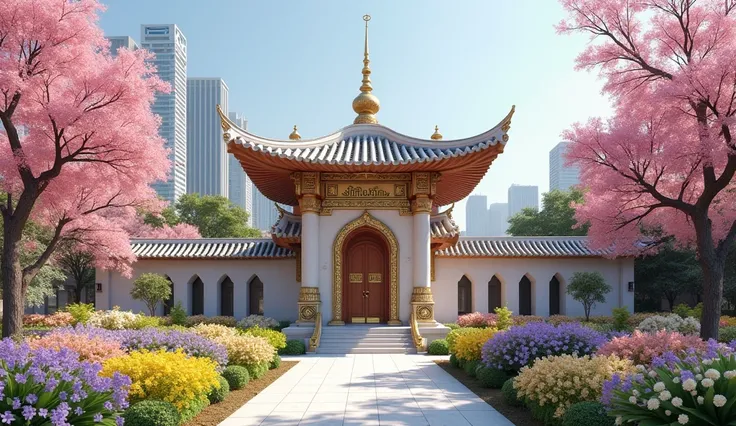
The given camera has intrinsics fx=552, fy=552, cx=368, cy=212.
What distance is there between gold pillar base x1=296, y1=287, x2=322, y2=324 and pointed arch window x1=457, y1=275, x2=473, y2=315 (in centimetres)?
835

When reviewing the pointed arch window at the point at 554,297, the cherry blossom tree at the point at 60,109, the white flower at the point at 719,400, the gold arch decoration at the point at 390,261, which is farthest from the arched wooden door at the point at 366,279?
the white flower at the point at 719,400

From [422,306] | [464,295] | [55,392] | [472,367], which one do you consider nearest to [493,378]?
[472,367]

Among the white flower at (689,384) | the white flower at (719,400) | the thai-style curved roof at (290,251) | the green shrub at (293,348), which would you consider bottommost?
the green shrub at (293,348)

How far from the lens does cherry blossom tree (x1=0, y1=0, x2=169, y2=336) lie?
1223cm

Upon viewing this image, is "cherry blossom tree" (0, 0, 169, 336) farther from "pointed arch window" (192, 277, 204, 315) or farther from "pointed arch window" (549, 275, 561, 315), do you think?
"pointed arch window" (549, 275, 561, 315)

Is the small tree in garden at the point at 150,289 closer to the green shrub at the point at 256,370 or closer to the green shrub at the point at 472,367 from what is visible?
the green shrub at the point at 256,370

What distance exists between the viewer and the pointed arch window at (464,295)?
23.1 metres

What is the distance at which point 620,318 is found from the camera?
18.3 m

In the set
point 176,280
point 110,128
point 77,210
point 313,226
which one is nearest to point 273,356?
point 313,226

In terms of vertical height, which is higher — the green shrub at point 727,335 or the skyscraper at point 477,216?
the skyscraper at point 477,216

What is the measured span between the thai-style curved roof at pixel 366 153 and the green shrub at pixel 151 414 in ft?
31.0

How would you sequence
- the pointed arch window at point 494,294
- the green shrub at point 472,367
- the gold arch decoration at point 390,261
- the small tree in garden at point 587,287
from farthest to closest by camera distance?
the pointed arch window at point 494,294 < the small tree in garden at point 587,287 < the gold arch decoration at point 390,261 < the green shrub at point 472,367

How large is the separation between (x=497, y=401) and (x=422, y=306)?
7522 millimetres

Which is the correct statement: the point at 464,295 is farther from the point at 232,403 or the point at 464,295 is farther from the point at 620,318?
the point at 232,403
